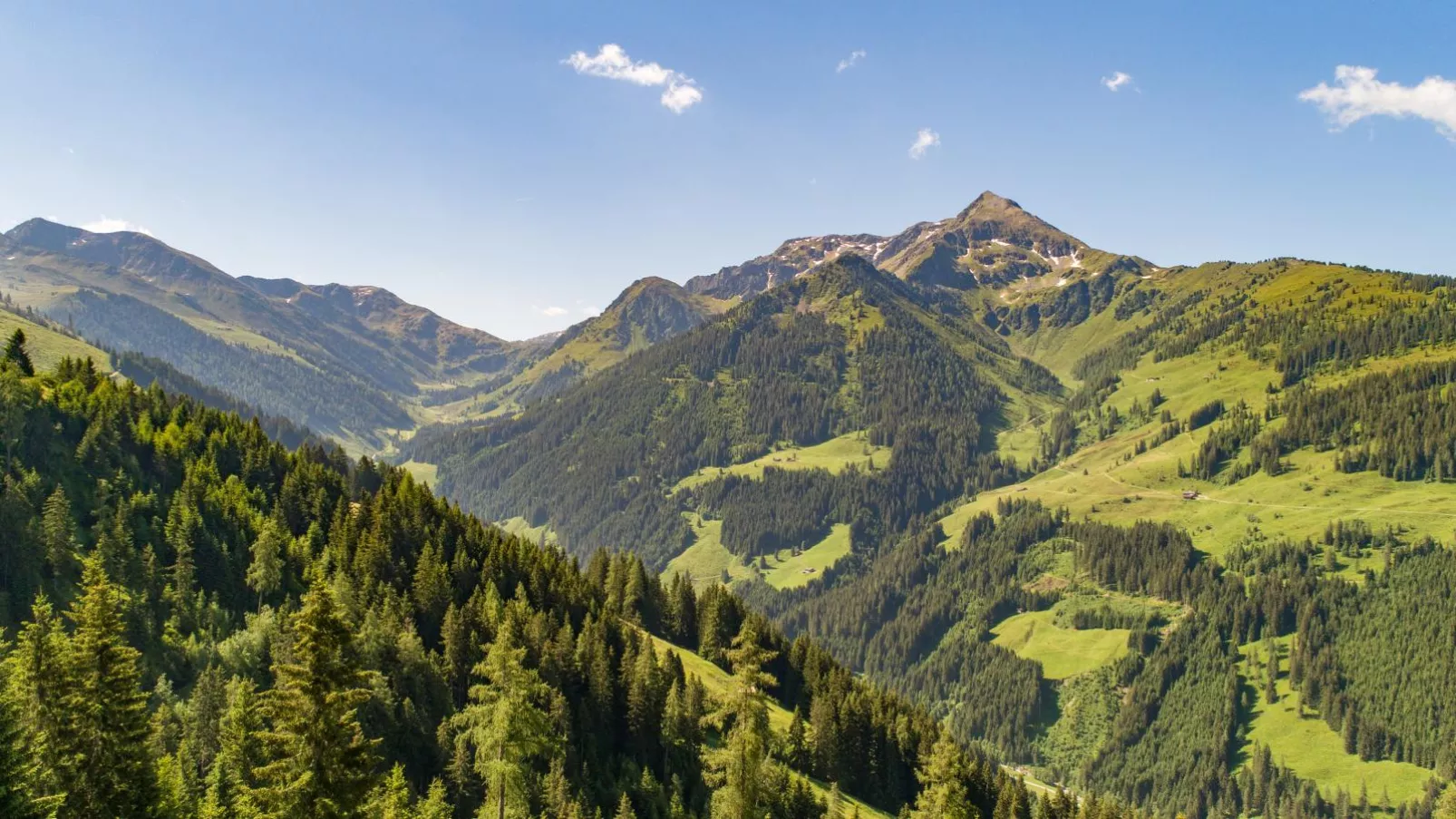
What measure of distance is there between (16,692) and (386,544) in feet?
247

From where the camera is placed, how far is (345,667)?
28.7m

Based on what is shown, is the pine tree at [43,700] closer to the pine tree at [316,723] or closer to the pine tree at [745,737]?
the pine tree at [316,723]

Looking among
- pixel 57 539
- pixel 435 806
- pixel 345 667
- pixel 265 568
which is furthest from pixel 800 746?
pixel 57 539

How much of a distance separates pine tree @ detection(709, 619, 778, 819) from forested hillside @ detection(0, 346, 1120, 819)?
0.52ft

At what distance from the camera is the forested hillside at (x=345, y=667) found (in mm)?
32719

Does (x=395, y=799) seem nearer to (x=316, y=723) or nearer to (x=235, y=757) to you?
(x=235, y=757)

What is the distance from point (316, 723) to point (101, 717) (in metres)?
12.2

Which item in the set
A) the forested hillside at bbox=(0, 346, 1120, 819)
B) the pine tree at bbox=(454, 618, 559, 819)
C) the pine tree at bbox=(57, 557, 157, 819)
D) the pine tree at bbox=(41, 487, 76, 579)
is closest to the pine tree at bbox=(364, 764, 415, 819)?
the forested hillside at bbox=(0, 346, 1120, 819)

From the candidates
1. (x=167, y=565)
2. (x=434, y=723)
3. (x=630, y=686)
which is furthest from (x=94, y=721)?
(x=167, y=565)

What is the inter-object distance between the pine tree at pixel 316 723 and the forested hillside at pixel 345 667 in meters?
0.08

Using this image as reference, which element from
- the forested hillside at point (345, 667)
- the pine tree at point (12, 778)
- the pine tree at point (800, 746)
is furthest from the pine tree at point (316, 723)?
the pine tree at point (800, 746)

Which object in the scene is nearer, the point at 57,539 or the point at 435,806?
the point at 435,806

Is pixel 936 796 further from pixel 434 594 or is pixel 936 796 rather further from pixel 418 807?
pixel 434 594

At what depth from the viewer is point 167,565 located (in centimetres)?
9456
